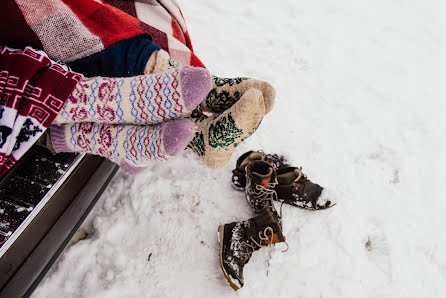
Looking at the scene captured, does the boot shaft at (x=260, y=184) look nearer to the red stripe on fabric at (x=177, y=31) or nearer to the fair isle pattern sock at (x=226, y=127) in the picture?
the fair isle pattern sock at (x=226, y=127)

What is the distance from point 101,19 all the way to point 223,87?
0.46 meters

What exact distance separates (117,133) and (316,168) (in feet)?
2.94

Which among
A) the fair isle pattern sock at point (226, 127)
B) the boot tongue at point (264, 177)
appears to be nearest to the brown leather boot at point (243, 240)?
the boot tongue at point (264, 177)

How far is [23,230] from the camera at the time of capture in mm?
906

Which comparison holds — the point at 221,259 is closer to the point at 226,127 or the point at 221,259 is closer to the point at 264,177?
the point at 264,177

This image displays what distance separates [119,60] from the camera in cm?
103

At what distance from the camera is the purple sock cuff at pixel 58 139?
955 millimetres

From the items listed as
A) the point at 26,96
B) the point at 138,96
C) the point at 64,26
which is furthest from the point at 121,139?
the point at 64,26

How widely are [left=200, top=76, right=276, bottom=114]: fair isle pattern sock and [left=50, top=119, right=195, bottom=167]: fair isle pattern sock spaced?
23 cm

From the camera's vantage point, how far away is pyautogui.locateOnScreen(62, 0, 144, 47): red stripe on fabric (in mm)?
1013

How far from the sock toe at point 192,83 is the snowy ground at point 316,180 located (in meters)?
0.54

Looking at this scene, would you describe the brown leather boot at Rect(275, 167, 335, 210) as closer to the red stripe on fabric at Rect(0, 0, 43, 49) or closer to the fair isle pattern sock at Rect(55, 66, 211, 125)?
the fair isle pattern sock at Rect(55, 66, 211, 125)

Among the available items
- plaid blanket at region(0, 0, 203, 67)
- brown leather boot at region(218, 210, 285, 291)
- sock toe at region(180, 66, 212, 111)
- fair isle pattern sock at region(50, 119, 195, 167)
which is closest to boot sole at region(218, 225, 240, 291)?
brown leather boot at region(218, 210, 285, 291)

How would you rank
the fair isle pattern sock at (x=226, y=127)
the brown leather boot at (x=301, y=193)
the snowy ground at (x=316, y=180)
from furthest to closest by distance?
1. the brown leather boot at (x=301, y=193)
2. the snowy ground at (x=316, y=180)
3. the fair isle pattern sock at (x=226, y=127)
